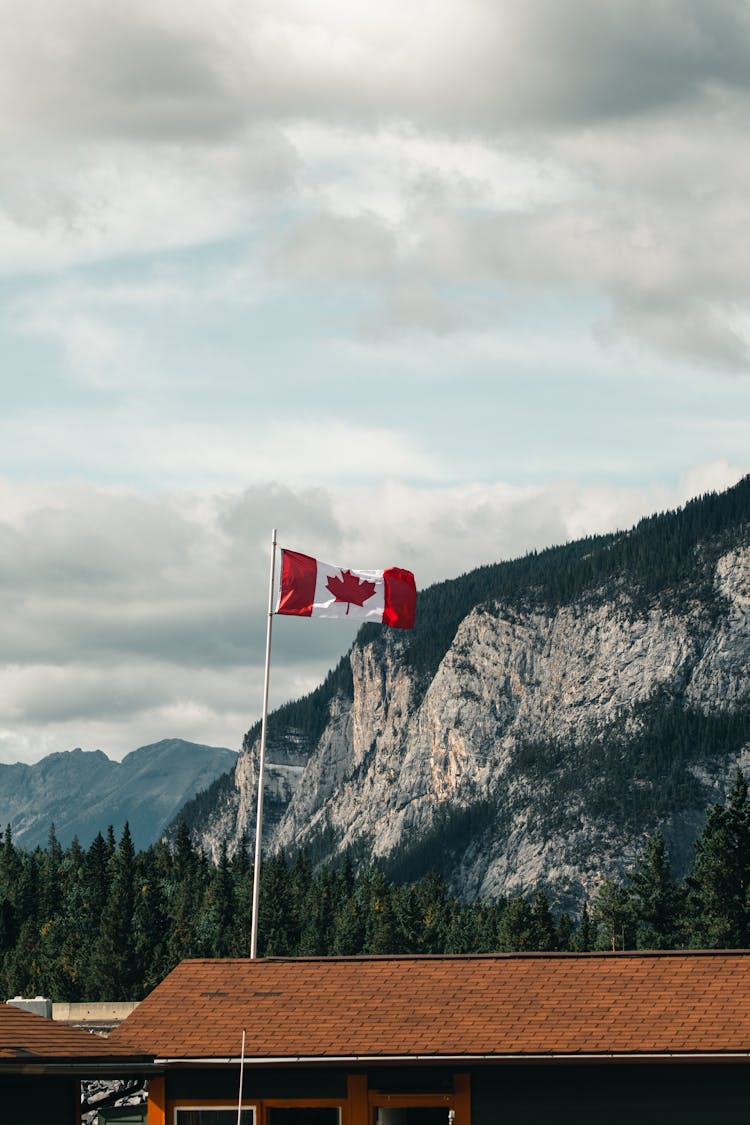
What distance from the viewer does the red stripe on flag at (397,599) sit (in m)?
47.2

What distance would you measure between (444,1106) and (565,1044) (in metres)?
2.68

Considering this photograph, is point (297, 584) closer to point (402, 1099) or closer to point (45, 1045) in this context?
point (402, 1099)

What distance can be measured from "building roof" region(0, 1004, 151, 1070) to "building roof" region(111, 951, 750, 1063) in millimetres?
1994

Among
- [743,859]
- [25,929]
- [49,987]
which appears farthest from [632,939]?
[25,929]

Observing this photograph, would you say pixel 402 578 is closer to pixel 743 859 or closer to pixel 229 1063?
pixel 229 1063

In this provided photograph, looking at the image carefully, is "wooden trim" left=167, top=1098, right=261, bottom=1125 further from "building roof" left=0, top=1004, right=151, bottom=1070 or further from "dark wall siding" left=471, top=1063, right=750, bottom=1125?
"dark wall siding" left=471, top=1063, right=750, bottom=1125

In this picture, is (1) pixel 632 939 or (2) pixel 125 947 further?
(2) pixel 125 947

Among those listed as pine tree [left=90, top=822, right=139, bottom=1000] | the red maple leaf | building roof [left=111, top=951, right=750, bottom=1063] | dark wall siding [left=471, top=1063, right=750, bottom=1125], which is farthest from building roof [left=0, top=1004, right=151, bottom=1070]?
pine tree [left=90, top=822, right=139, bottom=1000]

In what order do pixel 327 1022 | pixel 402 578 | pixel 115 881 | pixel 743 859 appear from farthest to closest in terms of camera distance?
1. pixel 115 881
2. pixel 743 859
3. pixel 402 578
4. pixel 327 1022

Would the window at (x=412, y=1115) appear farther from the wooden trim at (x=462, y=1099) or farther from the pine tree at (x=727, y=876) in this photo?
the pine tree at (x=727, y=876)

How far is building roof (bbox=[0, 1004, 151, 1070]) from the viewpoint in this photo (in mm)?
29359

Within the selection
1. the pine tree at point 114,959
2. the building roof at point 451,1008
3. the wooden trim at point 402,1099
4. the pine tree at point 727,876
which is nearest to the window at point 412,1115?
the wooden trim at point 402,1099

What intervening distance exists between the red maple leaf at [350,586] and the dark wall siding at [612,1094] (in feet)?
52.7

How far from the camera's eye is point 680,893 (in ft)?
454
